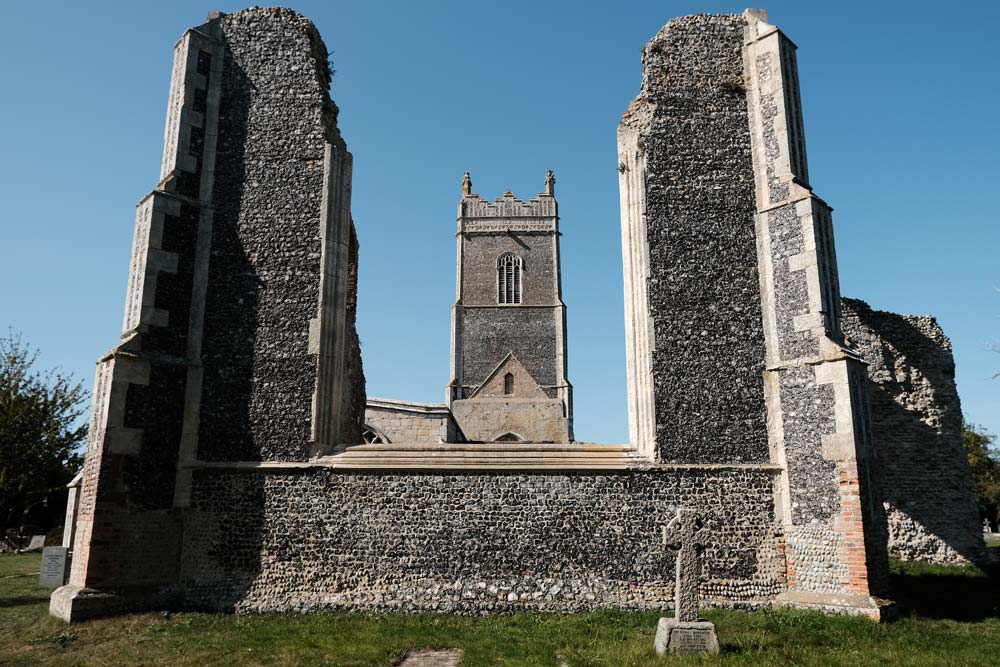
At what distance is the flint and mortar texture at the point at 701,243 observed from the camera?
10219 mm

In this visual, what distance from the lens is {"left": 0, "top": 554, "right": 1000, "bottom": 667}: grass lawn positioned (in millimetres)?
6820

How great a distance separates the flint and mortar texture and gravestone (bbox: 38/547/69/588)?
1012 cm

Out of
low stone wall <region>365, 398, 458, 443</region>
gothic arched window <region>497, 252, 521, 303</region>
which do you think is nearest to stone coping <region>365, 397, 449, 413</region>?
low stone wall <region>365, 398, 458, 443</region>

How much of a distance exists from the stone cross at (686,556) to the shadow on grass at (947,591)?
12.2 feet

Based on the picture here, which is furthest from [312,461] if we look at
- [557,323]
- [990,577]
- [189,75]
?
[557,323]

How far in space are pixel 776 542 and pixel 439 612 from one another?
4700mm

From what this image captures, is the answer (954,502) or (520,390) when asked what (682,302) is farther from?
(520,390)

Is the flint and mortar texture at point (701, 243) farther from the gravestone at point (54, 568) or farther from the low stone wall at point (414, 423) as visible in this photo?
the low stone wall at point (414, 423)

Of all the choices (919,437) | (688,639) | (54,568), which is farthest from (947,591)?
(54,568)

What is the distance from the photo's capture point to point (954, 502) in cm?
1474

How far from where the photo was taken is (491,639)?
7.79 m

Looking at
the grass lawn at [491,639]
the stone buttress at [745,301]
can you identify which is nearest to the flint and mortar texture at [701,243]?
the stone buttress at [745,301]

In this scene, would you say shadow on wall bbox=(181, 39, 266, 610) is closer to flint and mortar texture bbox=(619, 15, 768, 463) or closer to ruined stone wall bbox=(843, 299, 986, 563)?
flint and mortar texture bbox=(619, 15, 768, 463)

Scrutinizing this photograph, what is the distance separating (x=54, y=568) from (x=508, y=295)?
33512mm
